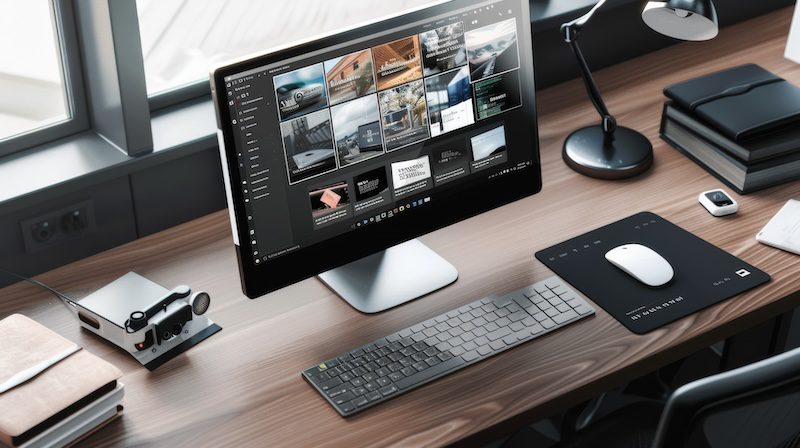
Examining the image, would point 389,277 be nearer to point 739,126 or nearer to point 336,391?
point 336,391

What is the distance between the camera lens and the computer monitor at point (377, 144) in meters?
1.56

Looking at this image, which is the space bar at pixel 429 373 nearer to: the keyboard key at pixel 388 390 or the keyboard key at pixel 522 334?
the keyboard key at pixel 388 390

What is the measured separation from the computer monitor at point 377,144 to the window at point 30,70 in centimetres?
60

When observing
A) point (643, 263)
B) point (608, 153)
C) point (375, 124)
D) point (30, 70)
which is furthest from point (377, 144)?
point (30, 70)

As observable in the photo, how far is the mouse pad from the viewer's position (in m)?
1.70

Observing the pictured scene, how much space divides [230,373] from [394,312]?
30 cm

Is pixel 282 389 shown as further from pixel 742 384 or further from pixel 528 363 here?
pixel 742 384

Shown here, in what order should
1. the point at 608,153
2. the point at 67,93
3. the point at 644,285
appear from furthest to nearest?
1. the point at 608,153
2. the point at 67,93
3. the point at 644,285

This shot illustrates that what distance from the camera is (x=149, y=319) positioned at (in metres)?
1.63

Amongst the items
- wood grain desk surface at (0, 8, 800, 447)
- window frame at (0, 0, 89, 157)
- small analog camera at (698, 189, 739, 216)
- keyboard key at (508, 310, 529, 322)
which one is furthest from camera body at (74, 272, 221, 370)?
small analog camera at (698, 189, 739, 216)

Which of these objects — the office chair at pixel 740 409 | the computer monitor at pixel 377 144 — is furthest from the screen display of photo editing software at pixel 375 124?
the office chair at pixel 740 409

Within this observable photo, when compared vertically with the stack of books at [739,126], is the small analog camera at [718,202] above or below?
below

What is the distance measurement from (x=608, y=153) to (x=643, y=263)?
382mm

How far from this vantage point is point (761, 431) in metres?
1.28
